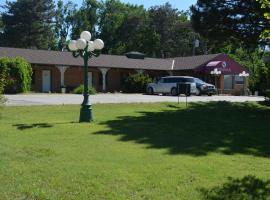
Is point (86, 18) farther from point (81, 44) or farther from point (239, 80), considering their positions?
point (81, 44)

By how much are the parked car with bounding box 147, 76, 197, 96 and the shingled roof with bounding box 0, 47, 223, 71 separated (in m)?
7.14

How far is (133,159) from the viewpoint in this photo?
34.0 ft

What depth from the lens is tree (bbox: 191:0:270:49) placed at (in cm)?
2475

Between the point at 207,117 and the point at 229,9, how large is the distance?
7.94 m

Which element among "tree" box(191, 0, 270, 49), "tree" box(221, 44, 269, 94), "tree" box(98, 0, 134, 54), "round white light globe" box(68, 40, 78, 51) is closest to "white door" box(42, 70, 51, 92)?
"tree" box(221, 44, 269, 94)

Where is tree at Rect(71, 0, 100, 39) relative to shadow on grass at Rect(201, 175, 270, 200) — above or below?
above

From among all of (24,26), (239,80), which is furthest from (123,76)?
(24,26)

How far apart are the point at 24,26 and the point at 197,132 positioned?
66.7 m

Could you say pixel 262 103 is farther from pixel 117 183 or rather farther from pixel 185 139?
pixel 117 183

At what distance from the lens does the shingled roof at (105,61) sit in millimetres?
44812

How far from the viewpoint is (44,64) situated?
4409 cm

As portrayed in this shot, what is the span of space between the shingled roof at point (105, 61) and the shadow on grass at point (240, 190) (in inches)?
1432

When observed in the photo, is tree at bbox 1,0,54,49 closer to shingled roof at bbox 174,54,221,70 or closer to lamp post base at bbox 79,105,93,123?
shingled roof at bbox 174,54,221,70

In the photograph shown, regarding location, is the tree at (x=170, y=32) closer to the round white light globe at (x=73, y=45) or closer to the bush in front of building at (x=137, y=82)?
the bush in front of building at (x=137, y=82)
